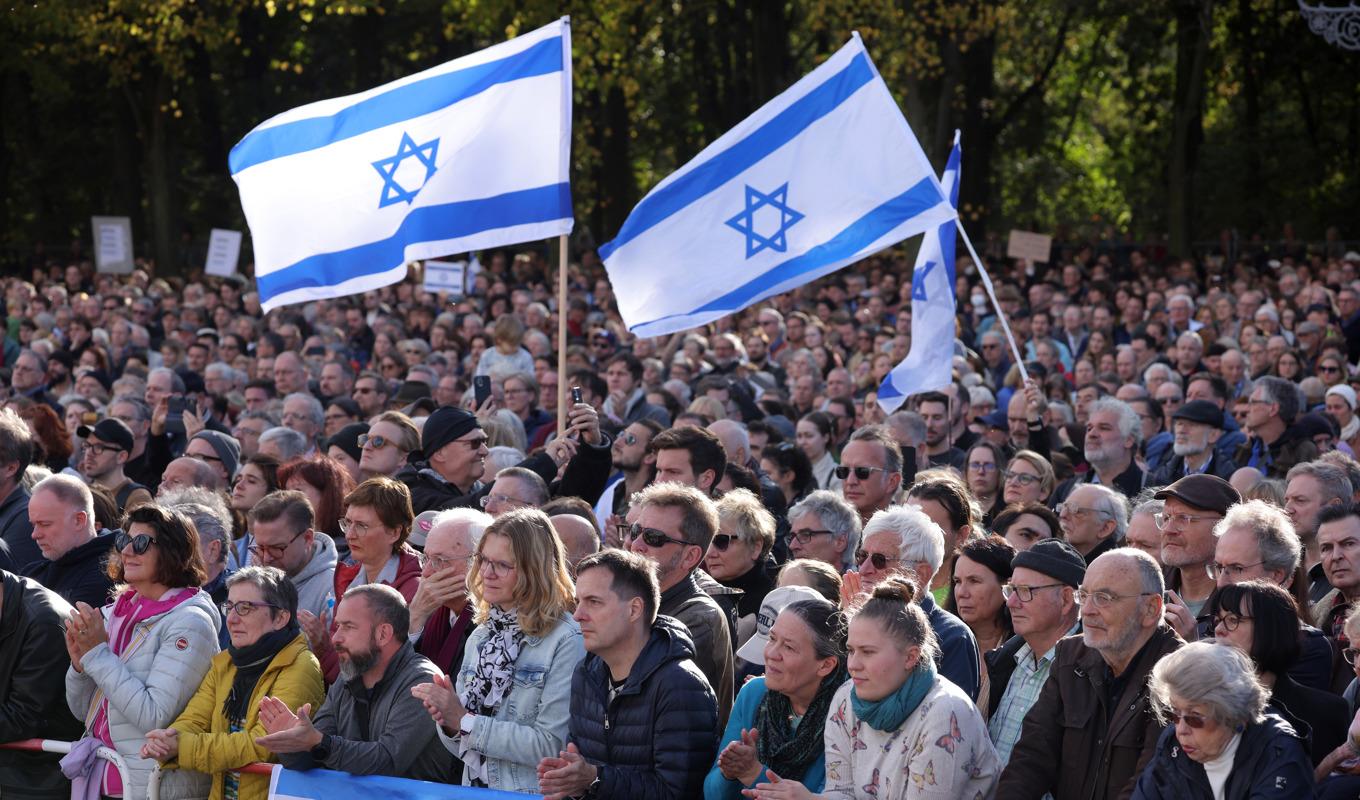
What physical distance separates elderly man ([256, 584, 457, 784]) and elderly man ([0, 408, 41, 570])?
8.82 feet

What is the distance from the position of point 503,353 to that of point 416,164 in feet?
20.6

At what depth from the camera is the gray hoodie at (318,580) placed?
24.5 ft

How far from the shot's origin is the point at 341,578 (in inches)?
305

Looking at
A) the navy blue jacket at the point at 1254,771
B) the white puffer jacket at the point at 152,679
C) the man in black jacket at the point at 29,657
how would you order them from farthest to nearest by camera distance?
the man in black jacket at the point at 29,657 < the white puffer jacket at the point at 152,679 < the navy blue jacket at the point at 1254,771

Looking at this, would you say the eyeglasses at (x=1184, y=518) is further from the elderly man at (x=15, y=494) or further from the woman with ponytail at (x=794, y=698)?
the elderly man at (x=15, y=494)

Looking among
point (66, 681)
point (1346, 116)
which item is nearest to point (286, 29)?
point (1346, 116)

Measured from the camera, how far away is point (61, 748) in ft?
22.6

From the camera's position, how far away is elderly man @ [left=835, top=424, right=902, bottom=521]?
8.88 metres

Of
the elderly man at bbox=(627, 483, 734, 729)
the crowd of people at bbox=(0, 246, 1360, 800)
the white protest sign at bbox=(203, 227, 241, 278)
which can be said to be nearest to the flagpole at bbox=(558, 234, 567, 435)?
the crowd of people at bbox=(0, 246, 1360, 800)

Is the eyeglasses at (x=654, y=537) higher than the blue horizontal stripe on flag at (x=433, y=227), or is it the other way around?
the blue horizontal stripe on flag at (x=433, y=227)

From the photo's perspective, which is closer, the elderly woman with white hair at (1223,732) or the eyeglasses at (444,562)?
the elderly woman with white hair at (1223,732)

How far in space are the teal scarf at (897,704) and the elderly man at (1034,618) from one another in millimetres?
824

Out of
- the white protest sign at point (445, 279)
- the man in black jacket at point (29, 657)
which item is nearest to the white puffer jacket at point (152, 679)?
the man in black jacket at point (29, 657)

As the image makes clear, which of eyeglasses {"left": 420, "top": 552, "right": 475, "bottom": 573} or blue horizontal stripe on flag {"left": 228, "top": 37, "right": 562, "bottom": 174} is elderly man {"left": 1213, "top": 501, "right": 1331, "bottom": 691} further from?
blue horizontal stripe on flag {"left": 228, "top": 37, "right": 562, "bottom": 174}
